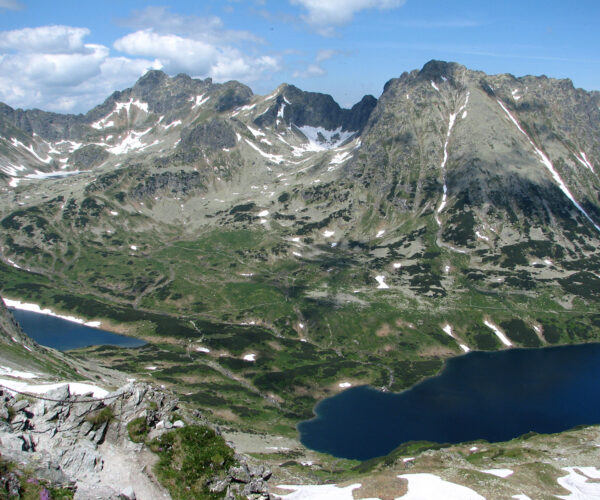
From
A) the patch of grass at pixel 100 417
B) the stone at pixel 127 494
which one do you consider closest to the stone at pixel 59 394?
the patch of grass at pixel 100 417

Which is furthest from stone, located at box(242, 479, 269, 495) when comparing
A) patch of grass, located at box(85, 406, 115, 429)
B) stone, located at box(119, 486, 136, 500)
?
patch of grass, located at box(85, 406, 115, 429)

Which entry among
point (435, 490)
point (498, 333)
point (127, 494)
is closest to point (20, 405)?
point (127, 494)

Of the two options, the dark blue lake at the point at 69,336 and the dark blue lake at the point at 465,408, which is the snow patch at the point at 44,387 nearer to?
the dark blue lake at the point at 465,408

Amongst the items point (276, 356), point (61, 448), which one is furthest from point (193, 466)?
point (276, 356)

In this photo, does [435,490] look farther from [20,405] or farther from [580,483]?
[20,405]

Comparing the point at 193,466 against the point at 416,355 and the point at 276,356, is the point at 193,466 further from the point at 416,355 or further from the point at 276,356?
the point at 416,355

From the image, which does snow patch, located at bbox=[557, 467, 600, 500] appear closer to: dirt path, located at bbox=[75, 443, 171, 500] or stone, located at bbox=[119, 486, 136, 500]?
dirt path, located at bbox=[75, 443, 171, 500]
